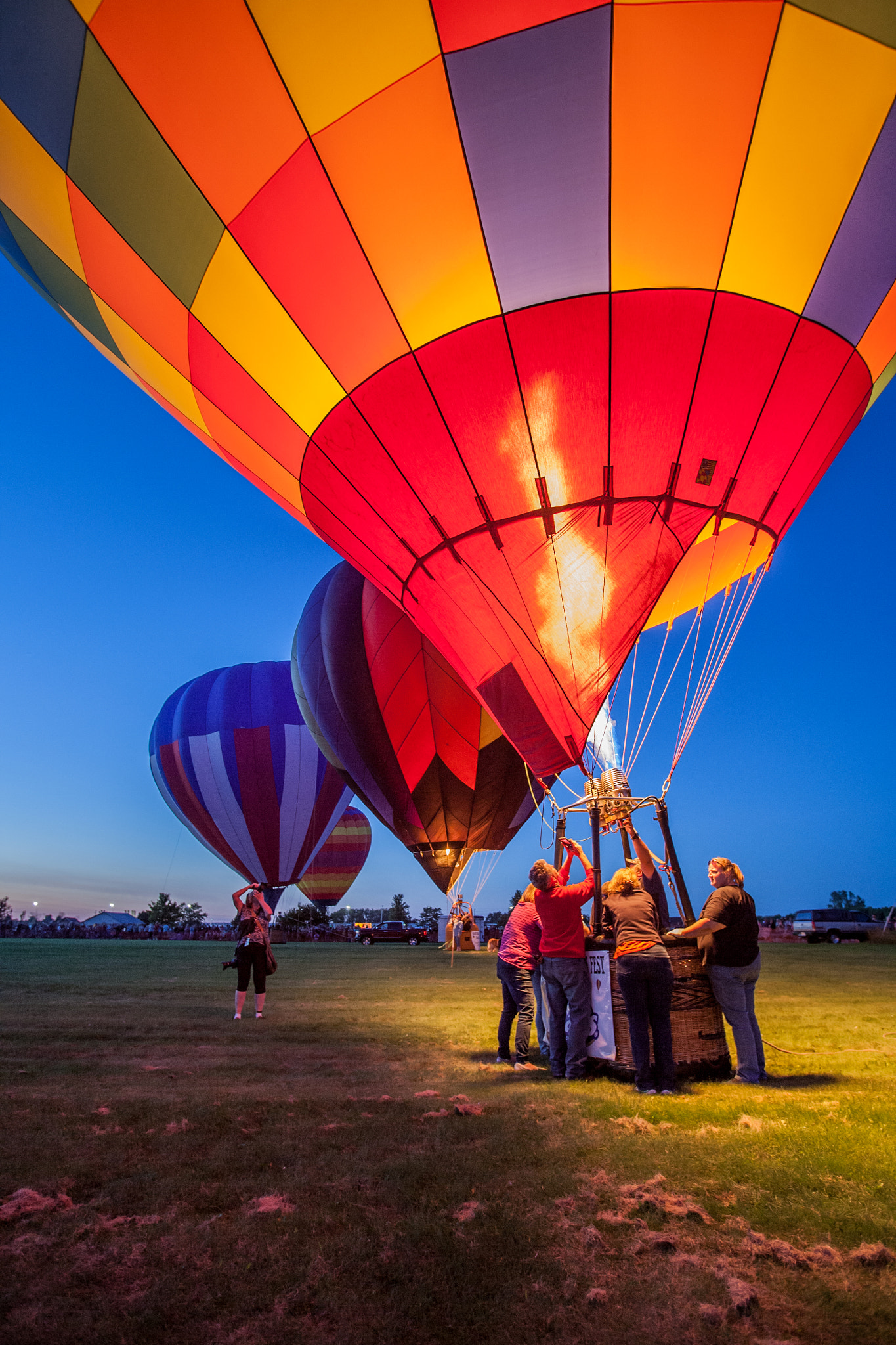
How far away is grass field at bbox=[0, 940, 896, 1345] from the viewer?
1.81 metres

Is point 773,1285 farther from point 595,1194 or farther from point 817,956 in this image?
point 817,956

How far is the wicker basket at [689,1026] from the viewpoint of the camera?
4.23 meters

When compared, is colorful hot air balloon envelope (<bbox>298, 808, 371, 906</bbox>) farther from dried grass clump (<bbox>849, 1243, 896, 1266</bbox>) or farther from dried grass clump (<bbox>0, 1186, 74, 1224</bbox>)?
dried grass clump (<bbox>849, 1243, 896, 1266</bbox>)

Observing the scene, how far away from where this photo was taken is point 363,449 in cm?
599

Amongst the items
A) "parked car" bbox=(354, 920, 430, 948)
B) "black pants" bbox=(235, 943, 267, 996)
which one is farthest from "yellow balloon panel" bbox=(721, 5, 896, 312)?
"parked car" bbox=(354, 920, 430, 948)

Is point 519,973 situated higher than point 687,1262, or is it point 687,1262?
point 519,973

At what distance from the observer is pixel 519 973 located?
533cm

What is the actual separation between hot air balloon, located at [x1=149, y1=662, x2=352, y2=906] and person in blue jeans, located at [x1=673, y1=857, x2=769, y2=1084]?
20598mm

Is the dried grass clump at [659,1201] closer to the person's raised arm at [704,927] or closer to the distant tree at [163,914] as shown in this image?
the person's raised arm at [704,927]

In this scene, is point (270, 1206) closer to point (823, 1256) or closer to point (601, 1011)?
point (823, 1256)

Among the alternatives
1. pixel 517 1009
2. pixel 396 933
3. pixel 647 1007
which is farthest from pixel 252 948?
pixel 396 933

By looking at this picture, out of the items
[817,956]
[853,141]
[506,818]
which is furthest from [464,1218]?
[817,956]

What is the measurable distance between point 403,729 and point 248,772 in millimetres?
10437

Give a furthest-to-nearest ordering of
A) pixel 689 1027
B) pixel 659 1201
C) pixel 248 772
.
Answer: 1. pixel 248 772
2. pixel 689 1027
3. pixel 659 1201
